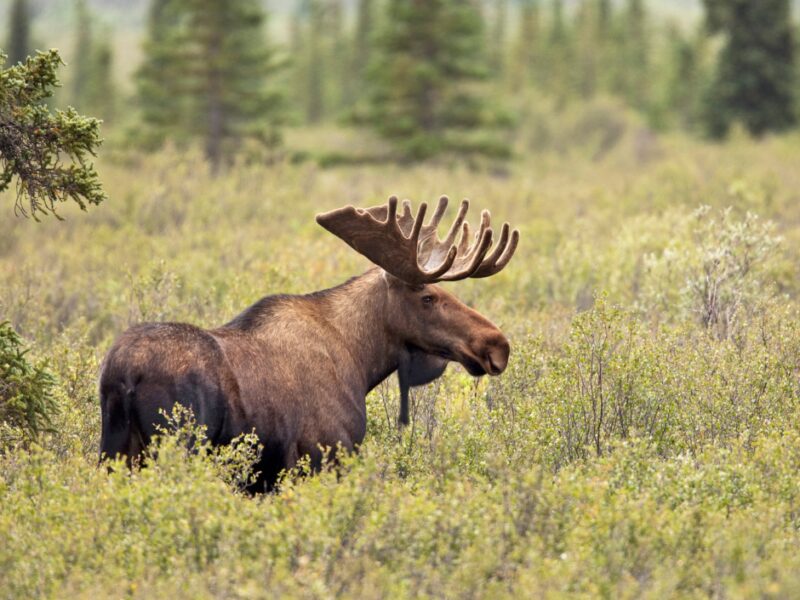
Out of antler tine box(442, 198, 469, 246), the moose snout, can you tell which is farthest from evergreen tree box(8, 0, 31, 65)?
the moose snout

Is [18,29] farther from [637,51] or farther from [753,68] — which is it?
[637,51]

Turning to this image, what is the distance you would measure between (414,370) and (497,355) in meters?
0.61

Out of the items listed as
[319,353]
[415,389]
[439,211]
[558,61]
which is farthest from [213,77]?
[558,61]

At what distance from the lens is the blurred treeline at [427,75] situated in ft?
77.6

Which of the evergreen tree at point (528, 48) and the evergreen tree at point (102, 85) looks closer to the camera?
the evergreen tree at point (102, 85)

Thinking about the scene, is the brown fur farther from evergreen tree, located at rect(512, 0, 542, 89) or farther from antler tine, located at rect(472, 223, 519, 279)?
evergreen tree, located at rect(512, 0, 542, 89)

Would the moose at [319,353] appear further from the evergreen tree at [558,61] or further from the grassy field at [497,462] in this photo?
the evergreen tree at [558,61]

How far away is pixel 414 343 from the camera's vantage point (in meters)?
6.80

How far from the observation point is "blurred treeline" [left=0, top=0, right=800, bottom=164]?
23.7m

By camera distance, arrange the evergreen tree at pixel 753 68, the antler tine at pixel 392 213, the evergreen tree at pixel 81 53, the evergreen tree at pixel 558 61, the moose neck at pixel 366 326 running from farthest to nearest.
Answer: the evergreen tree at pixel 81 53 < the evergreen tree at pixel 558 61 < the evergreen tree at pixel 753 68 < the moose neck at pixel 366 326 < the antler tine at pixel 392 213

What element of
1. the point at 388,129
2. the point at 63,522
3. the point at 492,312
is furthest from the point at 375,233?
the point at 388,129

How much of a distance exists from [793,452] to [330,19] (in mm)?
59701

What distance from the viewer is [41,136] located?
6.03 meters

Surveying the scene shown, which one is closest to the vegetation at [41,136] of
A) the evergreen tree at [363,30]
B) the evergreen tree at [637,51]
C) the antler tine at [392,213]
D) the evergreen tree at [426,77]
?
the antler tine at [392,213]
